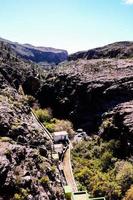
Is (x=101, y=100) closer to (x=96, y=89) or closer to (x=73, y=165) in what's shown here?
(x=96, y=89)

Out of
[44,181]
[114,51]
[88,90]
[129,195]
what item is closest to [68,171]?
[129,195]

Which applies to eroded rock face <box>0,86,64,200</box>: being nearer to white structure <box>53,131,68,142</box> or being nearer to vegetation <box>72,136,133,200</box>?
vegetation <box>72,136,133,200</box>

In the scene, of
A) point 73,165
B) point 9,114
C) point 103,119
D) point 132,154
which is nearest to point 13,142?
point 9,114

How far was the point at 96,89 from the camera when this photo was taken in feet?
359

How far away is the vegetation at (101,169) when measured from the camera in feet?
198

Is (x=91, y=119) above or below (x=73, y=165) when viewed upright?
above

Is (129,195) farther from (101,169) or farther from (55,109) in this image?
(55,109)

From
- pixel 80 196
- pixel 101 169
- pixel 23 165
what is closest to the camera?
pixel 23 165

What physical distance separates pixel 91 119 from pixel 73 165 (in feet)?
108

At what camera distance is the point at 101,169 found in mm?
70688

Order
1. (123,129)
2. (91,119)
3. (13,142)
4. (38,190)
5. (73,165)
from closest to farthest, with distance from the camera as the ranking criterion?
1. (38,190)
2. (13,142)
3. (73,165)
4. (123,129)
5. (91,119)

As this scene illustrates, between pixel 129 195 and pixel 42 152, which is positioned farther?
pixel 129 195

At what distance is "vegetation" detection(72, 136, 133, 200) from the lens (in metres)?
60.2

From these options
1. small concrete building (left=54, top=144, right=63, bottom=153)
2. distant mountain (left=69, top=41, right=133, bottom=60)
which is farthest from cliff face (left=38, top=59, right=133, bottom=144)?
distant mountain (left=69, top=41, right=133, bottom=60)
